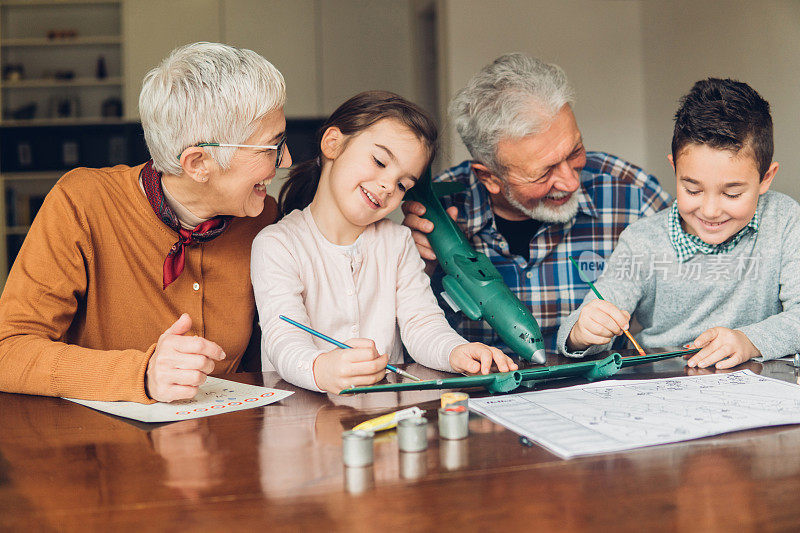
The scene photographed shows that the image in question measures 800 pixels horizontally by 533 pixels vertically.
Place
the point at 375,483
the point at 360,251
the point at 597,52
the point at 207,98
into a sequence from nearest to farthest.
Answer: the point at 375,483
the point at 207,98
the point at 360,251
the point at 597,52

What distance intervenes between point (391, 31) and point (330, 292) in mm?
5487

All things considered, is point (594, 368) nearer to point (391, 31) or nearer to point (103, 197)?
point (103, 197)

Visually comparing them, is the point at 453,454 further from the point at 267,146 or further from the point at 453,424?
the point at 267,146

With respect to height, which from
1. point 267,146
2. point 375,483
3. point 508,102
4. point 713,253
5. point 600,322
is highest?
point 508,102

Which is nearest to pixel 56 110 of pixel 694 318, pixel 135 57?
pixel 135 57

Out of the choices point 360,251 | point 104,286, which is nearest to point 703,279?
point 360,251

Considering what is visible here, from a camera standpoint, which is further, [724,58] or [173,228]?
[724,58]

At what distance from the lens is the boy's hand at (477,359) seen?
4.48 ft

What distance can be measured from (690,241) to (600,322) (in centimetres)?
48

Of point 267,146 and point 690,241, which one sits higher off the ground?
point 267,146

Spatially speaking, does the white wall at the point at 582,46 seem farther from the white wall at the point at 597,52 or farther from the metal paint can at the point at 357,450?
the metal paint can at the point at 357,450

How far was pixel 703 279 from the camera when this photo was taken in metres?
1.83

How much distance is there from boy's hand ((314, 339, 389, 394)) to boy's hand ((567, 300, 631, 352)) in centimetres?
52

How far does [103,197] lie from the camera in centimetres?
165
